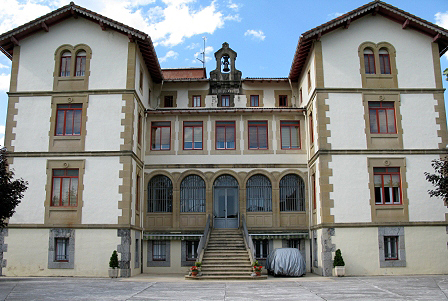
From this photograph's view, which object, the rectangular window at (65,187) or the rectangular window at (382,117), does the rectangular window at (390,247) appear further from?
the rectangular window at (65,187)

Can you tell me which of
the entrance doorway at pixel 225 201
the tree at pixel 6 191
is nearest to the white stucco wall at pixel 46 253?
the tree at pixel 6 191

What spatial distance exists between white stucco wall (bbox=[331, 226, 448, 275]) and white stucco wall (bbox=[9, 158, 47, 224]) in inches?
528

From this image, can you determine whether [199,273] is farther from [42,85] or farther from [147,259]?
[42,85]

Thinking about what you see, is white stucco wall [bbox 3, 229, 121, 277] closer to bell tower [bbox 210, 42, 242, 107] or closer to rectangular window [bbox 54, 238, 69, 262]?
rectangular window [bbox 54, 238, 69, 262]

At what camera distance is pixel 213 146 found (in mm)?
26641

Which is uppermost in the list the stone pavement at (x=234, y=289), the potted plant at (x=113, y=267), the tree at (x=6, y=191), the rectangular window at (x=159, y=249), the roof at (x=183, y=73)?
the roof at (x=183, y=73)

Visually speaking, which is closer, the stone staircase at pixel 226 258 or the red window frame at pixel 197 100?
the stone staircase at pixel 226 258

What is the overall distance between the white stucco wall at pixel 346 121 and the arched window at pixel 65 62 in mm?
12590

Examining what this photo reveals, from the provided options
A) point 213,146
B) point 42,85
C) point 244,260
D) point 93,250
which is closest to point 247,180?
point 213,146

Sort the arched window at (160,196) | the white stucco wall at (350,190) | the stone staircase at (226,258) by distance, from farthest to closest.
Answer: the arched window at (160,196)
the white stucco wall at (350,190)
the stone staircase at (226,258)

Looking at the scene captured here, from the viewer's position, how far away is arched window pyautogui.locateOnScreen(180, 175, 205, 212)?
86.1ft

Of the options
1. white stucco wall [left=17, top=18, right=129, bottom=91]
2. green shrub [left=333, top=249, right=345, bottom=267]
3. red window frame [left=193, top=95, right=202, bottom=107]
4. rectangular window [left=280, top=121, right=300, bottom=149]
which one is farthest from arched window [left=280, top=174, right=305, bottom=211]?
white stucco wall [left=17, top=18, right=129, bottom=91]

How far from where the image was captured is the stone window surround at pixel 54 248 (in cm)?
2188

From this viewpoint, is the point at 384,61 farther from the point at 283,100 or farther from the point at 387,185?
the point at 283,100
